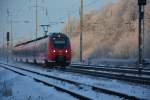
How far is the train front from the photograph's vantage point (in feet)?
129

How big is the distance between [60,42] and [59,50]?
0.81 meters

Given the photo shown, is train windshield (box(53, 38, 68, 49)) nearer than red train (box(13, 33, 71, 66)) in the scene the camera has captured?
No

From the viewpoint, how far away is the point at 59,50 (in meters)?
39.9

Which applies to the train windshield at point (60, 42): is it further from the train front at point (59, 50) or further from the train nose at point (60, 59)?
the train nose at point (60, 59)

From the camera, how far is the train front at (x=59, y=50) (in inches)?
1543

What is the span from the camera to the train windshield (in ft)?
131

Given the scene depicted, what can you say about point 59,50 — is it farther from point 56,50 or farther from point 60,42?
point 60,42

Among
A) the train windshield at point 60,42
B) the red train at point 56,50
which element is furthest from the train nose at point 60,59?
the train windshield at point 60,42

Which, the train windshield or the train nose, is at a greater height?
the train windshield

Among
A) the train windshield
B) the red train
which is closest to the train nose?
the red train

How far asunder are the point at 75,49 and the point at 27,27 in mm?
38440

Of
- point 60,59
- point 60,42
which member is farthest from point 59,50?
point 60,59

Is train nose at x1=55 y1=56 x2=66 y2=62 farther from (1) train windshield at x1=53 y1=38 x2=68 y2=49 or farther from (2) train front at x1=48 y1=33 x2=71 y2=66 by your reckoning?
(1) train windshield at x1=53 y1=38 x2=68 y2=49

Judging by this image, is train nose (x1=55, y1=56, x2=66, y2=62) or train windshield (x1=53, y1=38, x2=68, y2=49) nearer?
train nose (x1=55, y1=56, x2=66, y2=62)
